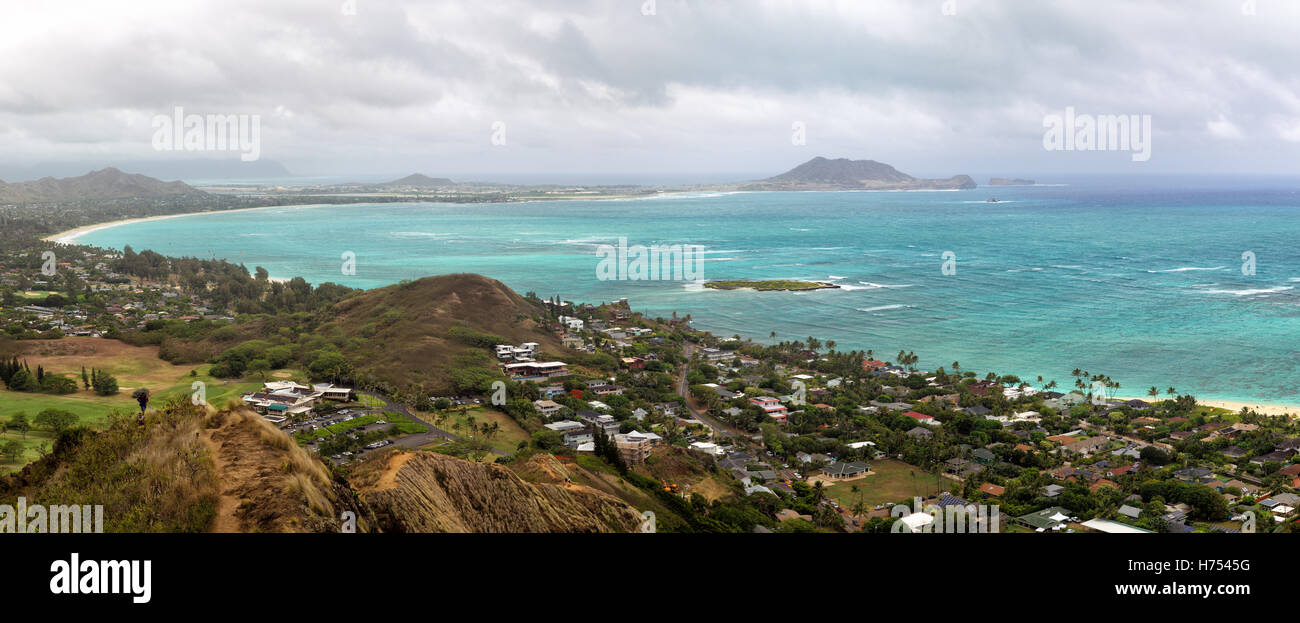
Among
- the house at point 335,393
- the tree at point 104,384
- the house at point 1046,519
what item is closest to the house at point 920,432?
the house at point 1046,519

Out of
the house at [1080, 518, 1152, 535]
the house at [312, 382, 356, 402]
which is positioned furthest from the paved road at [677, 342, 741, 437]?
the house at [312, 382, 356, 402]

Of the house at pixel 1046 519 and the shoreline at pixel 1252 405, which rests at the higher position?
the shoreline at pixel 1252 405

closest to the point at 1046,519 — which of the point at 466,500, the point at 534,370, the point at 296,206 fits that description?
the point at 466,500

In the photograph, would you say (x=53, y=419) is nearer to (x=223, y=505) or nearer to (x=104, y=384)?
(x=104, y=384)

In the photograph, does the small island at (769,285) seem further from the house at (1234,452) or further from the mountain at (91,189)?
the mountain at (91,189)
